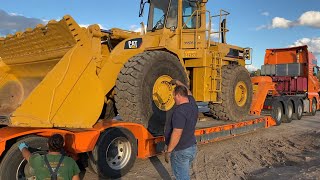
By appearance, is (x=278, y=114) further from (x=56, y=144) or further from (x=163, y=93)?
(x=56, y=144)

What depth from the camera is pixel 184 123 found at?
467 cm

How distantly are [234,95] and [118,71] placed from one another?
3726mm

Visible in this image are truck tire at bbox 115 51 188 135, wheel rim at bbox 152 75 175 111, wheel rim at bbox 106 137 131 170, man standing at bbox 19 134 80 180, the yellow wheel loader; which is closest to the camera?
man standing at bbox 19 134 80 180

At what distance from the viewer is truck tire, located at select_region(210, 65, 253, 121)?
9.24m

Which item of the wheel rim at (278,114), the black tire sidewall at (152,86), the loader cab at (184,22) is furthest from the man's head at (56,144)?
the wheel rim at (278,114)

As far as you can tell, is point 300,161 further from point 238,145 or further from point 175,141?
point 175,141

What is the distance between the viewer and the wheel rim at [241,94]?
32.5 feet

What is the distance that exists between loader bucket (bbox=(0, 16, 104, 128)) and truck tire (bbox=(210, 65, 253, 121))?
156 inches

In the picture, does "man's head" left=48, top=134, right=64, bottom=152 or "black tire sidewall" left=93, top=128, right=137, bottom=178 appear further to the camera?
"black tire sidewall" left=93, top=128, right=137, bottom=178

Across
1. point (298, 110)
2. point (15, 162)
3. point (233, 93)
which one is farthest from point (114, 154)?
point (298, 110)

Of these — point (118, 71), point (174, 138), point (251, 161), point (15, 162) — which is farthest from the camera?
point (251, 161)

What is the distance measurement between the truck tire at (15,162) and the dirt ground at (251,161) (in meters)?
1.40

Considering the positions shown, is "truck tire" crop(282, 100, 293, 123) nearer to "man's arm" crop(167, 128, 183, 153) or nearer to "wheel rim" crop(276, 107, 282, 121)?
"wheel rim" crop(276, 107, 282, 121)

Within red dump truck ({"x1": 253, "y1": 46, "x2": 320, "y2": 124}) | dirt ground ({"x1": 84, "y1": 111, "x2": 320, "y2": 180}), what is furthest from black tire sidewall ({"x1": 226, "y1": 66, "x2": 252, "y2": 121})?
red dump truck ({"x1": 253, "y1": 46, "x2": 320, "y2": 124})
